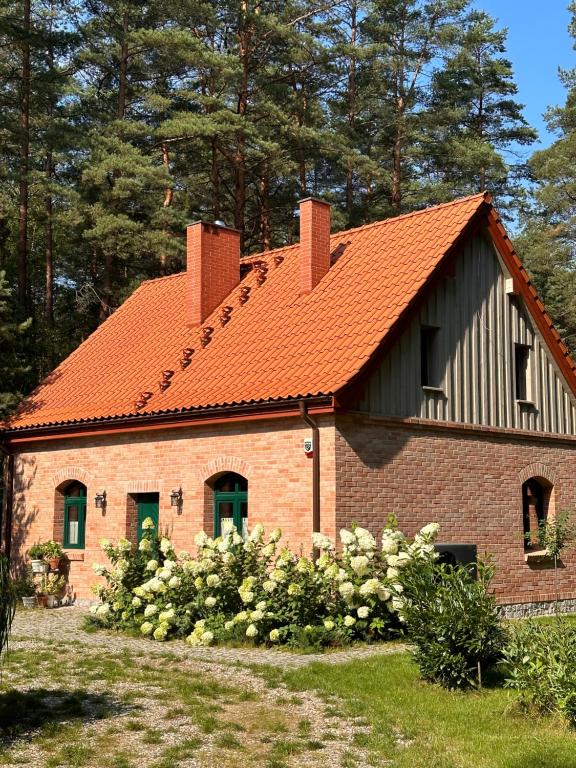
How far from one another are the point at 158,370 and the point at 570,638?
12.8m

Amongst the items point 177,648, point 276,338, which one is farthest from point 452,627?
point 276,338

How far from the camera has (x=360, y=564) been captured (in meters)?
13.1

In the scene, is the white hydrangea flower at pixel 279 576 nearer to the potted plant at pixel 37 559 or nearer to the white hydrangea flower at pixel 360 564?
the white hydrangea flower at pixel 360 564

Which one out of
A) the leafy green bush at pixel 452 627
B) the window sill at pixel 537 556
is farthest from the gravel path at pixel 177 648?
the window sill at pixel 537 556

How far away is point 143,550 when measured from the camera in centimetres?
1600

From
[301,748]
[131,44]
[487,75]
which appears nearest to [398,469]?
[301,748]

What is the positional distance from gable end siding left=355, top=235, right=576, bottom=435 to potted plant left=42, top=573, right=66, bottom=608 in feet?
26.0

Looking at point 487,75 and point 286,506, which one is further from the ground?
point 487,75

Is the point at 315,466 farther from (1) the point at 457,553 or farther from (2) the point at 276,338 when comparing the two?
(2) the point at 276,338

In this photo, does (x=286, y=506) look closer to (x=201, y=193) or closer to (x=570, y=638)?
(x=570, y=638)

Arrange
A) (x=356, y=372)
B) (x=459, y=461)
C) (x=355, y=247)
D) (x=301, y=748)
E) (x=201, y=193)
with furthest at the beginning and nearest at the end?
(x=201, y=193), (x=355, y=247), (x=459, y=461), (x=356, y=372), (x=301, y=748)

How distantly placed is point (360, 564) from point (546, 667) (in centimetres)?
467

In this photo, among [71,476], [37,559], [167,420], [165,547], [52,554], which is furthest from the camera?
[71,476]

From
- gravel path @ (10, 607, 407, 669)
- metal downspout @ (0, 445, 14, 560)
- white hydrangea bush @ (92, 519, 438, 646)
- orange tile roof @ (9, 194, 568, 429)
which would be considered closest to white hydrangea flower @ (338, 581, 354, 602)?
white hydrangea bush @ (92, 519, 438, 646)
